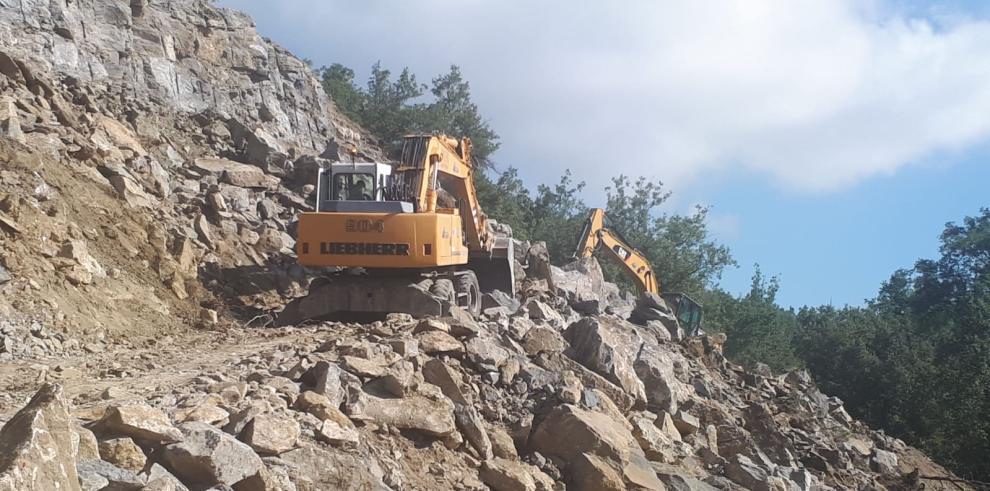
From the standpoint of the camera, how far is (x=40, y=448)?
288cm

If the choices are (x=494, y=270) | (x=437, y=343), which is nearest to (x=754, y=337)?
(x=494, y=270)

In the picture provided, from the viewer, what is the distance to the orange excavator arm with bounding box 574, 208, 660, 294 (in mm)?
18391

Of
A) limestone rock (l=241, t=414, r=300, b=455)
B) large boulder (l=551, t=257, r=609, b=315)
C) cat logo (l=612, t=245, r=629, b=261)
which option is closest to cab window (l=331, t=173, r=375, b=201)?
large boulder (l=551, t=257, r=609, b=315)

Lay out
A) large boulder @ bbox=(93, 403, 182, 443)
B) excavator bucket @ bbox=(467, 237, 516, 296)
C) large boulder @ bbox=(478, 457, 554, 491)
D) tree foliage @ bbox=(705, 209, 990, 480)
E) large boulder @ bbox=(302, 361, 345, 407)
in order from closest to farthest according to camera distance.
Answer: large boulder @ bbox=(93, 403, 182, 443), large boulder @ bbox=(302, 361, 345, 407), large boulder @ bbox=(478, 457, 554, 491), excavator bucket @ bbox=(467, 237, 516, 296), tree foliage @ bbox=(705, 209, 990, 480)

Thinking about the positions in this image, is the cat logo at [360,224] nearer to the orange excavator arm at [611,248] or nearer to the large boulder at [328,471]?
the large boulder at [328,471]

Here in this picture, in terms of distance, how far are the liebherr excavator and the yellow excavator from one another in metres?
6.18

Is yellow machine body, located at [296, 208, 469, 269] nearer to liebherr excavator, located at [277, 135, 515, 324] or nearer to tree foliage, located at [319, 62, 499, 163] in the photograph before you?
liebherr excavator, located at [277, 135, 515, 324]

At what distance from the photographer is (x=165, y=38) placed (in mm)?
20594

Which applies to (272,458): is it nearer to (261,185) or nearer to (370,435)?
(370,435)

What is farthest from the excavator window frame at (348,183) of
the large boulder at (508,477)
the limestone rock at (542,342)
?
the large boulder at (508,477)

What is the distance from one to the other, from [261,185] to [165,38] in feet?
21.1

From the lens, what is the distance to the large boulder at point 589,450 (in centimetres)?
650

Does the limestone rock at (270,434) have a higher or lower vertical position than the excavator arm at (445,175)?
lower

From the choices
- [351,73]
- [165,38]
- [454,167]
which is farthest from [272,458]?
[351,73]
